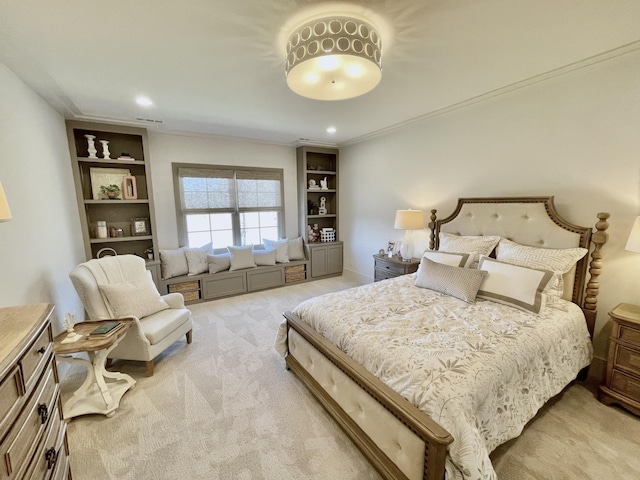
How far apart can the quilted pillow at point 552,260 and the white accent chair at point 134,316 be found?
3.20m

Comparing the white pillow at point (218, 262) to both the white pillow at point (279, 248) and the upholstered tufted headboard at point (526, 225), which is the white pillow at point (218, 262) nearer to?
the white pillow at point (279, 248)

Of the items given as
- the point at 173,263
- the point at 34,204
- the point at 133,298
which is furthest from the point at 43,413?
the point at 173,263

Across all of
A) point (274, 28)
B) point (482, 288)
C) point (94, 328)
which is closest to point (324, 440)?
point (482, 288)

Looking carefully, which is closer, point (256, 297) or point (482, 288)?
point (482, 288)

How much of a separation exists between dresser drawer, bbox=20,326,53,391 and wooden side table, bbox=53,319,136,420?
804 millimetres

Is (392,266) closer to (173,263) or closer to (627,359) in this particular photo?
(627,359)

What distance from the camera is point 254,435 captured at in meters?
1.76

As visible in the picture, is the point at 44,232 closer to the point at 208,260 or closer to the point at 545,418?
the point at 208,260

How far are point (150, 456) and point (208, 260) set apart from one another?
281 cm

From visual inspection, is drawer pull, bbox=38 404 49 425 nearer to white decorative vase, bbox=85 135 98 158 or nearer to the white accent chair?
the white accent chair

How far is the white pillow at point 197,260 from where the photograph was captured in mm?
4051

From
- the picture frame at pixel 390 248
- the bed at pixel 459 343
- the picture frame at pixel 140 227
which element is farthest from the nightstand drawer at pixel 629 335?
the picture frame at pixel 140 227

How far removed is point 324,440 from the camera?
5.65 ft

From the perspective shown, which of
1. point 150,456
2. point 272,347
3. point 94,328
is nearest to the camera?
point 150,456
